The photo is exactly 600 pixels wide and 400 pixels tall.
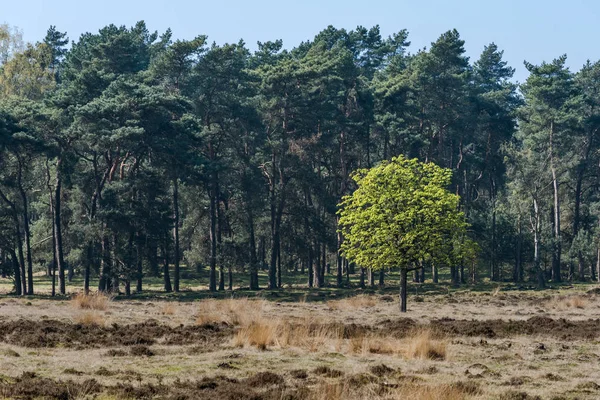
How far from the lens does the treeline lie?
5869 cm

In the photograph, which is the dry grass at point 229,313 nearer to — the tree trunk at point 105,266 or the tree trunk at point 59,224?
the tree trunk at point 105,266

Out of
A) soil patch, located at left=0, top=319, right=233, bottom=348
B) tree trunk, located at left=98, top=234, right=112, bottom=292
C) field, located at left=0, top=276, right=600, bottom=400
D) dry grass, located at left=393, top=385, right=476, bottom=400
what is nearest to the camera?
dry grass, located at left=393, top=385, right=476, bottom=400

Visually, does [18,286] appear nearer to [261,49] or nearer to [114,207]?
[114,207]

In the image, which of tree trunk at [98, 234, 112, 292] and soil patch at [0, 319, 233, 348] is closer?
soil patch at [0, 319, 233, 348]

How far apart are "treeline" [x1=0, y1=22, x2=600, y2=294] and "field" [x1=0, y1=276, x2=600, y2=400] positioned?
26106 mm

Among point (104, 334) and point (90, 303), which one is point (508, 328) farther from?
point (90, 303)

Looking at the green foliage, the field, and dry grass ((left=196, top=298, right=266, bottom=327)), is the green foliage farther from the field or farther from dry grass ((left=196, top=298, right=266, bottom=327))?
dry grass ((left=196, top=298, right=266, bottom=327))

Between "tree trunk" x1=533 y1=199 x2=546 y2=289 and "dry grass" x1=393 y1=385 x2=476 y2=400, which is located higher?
"tree trunk" x1=533 y1=199 x2=546 y2=289

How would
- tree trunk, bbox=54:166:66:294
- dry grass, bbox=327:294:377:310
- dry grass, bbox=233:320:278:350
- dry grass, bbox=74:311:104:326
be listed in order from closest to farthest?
dry grass, bbox=233:320:278:350 < dry grass, bbox=74:311:104:326 < dry grass, bbox=327:294:377:310 < tree trunk, bbox=54:166:66:294

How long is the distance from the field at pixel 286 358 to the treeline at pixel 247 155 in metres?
26.1

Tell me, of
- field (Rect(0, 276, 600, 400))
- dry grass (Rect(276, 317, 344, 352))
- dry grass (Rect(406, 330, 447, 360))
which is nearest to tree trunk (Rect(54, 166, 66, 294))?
field (Rect(0, 276, 600, 400))

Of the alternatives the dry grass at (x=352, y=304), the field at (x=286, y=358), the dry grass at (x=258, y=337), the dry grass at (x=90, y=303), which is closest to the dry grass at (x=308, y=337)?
the field at (x=286, y=358)

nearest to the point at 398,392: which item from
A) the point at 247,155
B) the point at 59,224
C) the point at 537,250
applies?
the point at 59,224

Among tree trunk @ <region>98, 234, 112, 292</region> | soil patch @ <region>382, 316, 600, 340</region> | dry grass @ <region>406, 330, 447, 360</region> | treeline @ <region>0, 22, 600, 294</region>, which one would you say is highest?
treeline @ <region>0, 22, 600, 294</region>
